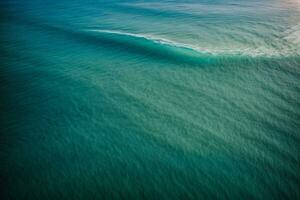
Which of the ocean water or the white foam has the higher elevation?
the white foam

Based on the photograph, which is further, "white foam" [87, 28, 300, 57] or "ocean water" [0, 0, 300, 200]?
"white foam" [87, 28, 300, 57]

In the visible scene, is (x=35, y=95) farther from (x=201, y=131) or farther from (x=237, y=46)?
(x=237, y=46)

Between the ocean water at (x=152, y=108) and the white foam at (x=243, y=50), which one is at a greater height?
the white foam at (x=243, y=50)

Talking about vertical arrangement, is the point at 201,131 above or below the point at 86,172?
above

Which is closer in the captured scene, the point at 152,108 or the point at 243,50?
the point at 152,108

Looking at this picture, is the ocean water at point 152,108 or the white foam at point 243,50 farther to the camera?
the white foam at point 243,50

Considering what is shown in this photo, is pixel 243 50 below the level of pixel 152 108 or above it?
above

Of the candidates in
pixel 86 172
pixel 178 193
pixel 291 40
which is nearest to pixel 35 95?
pixel 86 172

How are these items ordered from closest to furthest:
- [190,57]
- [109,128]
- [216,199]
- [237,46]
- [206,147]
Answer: [216,199] → [206,147] → [109,128] → [190,57] → [237,46]
